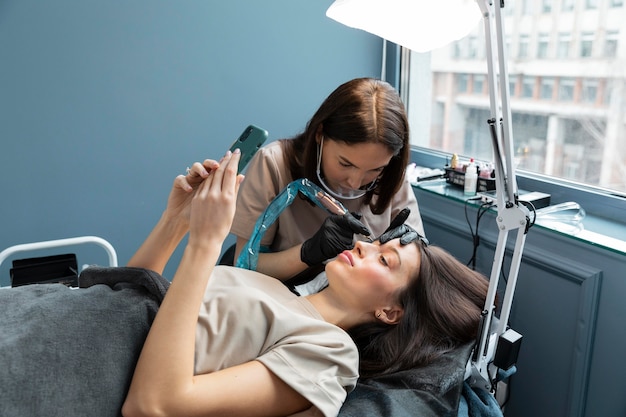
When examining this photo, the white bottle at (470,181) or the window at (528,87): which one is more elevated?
the window at (528,87)

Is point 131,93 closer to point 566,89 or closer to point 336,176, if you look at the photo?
point 336,176

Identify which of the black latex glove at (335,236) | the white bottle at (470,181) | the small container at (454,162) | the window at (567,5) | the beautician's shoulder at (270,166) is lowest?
the black latex glove at (335,236)

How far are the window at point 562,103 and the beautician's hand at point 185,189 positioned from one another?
978 millimetres

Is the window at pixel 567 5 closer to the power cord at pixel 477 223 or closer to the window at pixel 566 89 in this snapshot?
the window at pixel 566 89

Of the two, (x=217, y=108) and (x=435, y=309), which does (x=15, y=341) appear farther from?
(x=217, y=108)

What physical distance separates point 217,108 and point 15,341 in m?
1.46

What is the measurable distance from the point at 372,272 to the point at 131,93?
130 cm

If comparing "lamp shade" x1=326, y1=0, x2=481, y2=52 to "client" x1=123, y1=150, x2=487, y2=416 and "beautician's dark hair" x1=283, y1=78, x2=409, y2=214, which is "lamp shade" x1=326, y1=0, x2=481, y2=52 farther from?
"client" x1=123, y1=150, x2=487, y2=416

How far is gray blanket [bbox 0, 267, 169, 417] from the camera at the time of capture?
0.96 meters

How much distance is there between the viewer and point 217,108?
228cm

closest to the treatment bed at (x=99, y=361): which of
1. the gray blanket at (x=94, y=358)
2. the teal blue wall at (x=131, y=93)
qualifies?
the gray blanket at (x=94, y=358)

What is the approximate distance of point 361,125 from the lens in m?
1.45

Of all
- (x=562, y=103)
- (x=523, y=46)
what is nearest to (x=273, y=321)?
(x=562, y=103)

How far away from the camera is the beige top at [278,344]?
3.51 ft
